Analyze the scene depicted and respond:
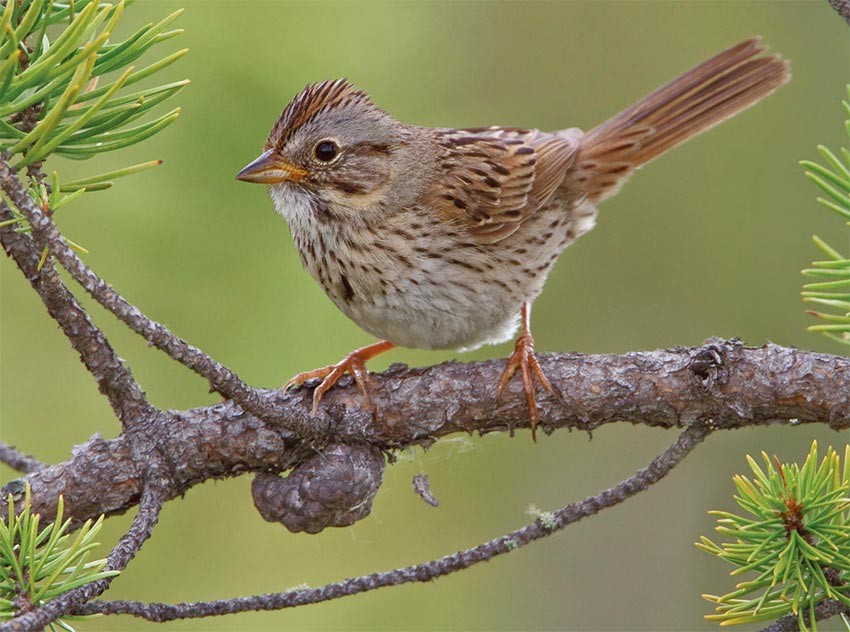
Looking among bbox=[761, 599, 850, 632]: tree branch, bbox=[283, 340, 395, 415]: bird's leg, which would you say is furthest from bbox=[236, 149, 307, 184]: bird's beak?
bbox=[761, 599, 850, 632]: tree branch

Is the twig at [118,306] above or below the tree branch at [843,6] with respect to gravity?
below

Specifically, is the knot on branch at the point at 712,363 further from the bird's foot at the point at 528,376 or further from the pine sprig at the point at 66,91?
the pine sprig at the point at 66,91

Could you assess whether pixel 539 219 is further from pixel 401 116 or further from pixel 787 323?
pixel 787 323

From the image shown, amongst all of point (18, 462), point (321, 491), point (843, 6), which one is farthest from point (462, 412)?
point (843, 6)

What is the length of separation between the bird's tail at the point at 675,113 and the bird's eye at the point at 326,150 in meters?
1.23

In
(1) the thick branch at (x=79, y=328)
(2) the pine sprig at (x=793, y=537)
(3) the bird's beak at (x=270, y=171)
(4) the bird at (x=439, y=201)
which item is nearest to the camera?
(2) the pine sprig at (x=793, y=537)

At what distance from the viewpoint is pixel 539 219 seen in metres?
4.23

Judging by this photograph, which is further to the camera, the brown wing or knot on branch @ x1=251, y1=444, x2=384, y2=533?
the brown wing

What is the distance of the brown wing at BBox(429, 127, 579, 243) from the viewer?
3920mm

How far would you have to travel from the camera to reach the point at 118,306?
2.09 metres

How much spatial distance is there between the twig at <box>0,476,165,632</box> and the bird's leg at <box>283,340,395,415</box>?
64 centimetres

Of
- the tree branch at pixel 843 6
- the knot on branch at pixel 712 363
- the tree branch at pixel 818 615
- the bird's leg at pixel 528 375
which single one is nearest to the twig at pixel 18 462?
the bird's leg at pixel 528 375

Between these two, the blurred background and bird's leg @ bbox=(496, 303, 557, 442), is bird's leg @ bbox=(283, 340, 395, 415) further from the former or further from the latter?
bird's leg @ bbox=(496, 303, 557, 442)

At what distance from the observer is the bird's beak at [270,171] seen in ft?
11.3
